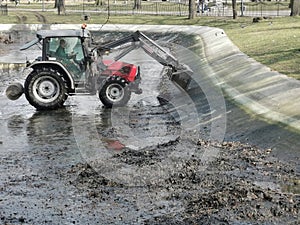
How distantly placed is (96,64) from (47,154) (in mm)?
6037

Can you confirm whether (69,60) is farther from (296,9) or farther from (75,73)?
(296,9)

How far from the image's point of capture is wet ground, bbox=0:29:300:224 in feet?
35.8

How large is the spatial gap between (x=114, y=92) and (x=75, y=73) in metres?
1.37

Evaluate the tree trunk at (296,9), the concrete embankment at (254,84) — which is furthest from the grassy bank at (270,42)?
the tree trunk at (296,9)

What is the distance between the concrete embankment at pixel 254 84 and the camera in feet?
55.3

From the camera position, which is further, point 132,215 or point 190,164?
point 190,164

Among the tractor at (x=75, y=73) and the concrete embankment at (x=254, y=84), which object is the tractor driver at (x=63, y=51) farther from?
the concrete embankment at (x=254, y=84)

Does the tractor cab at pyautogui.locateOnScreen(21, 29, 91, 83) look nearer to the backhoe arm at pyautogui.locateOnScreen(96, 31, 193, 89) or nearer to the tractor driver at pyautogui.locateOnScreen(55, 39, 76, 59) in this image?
the tractor driver at pyautogui.locateOnScreen(55, 39, 76, 59)

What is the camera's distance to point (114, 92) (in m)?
20.9

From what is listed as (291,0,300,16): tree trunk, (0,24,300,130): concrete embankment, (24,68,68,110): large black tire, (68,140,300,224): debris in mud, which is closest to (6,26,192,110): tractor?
(24,68,68,110): large black tire

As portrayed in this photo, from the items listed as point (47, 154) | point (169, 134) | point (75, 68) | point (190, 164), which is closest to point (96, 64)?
point (75, 68)

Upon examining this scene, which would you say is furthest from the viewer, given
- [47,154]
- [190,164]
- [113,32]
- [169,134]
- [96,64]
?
[113,32]

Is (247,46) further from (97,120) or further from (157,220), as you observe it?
(157,220)

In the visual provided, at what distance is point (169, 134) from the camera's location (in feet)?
56.4
